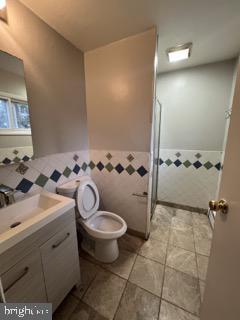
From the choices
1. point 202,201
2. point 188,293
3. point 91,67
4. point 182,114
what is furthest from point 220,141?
point 91,67

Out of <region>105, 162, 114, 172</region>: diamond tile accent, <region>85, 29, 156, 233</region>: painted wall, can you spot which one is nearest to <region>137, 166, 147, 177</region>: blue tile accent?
<region>85, 29, 156, 233</region>: painted wall

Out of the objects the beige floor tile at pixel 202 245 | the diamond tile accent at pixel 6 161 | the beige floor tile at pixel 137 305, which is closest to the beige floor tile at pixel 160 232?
the beige floor tile at pixel 202 245

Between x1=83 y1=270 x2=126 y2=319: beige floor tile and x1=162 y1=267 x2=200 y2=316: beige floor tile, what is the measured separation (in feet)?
1.27

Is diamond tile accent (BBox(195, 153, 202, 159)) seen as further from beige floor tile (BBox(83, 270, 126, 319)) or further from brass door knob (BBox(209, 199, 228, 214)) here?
beige floor tile (BBox(83, 270, 126, 319))

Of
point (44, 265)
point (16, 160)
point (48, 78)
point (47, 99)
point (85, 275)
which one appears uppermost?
point (48, 78)

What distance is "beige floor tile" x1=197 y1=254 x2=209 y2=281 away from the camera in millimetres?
1306

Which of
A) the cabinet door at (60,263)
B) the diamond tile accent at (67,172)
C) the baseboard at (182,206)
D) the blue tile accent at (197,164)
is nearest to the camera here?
the cabinet door at (60,263)

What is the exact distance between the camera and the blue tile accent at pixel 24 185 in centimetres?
111

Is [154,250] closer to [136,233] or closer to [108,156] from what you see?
[136,233]

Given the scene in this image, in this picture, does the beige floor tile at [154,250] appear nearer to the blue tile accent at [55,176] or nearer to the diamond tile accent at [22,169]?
the blue tile accent at [55,176]

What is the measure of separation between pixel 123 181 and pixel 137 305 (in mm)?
1101

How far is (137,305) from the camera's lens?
109cm

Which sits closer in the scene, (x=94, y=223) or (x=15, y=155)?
(x=15, y=155)

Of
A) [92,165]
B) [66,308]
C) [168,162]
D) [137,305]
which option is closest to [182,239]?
[137,305]
